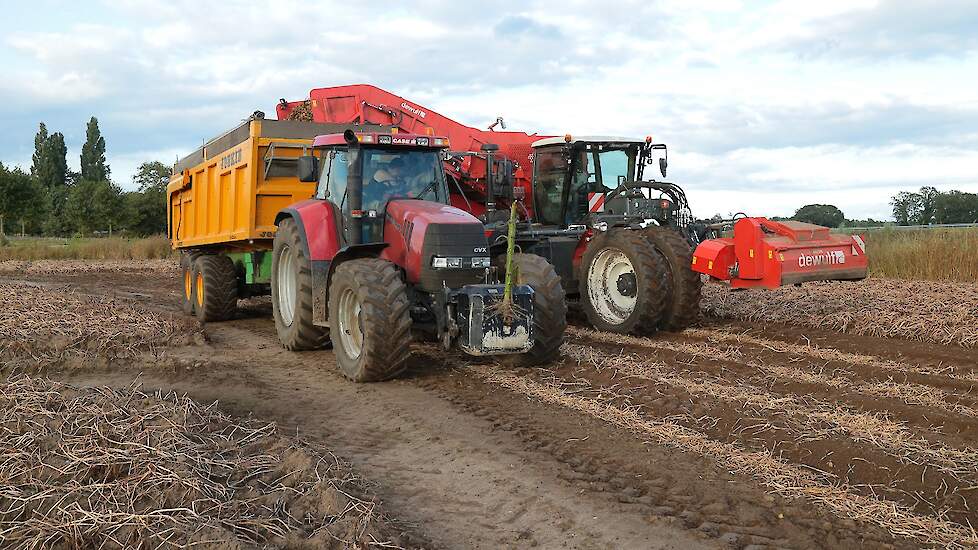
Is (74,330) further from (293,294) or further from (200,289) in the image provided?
(200,289)

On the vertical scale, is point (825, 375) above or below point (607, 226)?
below

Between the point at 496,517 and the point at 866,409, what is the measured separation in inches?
127

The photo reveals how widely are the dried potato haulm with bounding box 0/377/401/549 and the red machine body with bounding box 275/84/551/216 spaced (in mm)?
8487

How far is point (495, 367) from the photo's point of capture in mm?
7953

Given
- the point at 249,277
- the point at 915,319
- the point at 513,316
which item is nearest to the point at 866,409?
the point at 513,316

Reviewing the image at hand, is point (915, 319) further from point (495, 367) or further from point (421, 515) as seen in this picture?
point (421, 515)

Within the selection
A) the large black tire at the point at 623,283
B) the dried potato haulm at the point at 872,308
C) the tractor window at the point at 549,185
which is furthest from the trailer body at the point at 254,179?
the dried potato haulm at the point at 872,308

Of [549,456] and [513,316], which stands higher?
[513,316]

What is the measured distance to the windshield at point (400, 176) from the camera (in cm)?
842

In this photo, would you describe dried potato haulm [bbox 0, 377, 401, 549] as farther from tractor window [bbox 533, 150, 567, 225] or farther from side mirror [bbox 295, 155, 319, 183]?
tractor window [bbox 533, 150, 567, 225]

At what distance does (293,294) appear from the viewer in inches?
375

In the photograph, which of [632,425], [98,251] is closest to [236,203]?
[632,425]

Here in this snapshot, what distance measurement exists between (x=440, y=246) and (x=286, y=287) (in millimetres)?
2910

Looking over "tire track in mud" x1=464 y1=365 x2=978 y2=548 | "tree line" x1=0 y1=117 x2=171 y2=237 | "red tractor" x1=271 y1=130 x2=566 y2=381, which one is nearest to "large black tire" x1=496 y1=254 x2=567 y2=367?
"red tractor" x1=271 y1=130 x2=566 y2=381
